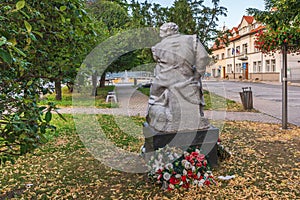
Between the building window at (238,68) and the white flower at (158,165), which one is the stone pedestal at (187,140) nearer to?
the white flower at (158,165)

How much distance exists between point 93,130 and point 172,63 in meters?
4.24

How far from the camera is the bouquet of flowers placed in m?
3.67

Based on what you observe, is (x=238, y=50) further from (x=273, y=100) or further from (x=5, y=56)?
(x=5, y=56)

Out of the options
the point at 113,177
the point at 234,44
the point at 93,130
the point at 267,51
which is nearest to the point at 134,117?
the point at 93,130

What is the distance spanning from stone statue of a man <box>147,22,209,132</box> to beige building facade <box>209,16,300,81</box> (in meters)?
27.7

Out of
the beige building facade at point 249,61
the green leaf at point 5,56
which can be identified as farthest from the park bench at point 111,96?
the beige building facade at point 249,61

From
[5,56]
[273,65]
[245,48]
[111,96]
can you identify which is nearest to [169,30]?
[5,56]

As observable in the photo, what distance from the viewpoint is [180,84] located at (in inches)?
167

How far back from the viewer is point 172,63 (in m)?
4.29

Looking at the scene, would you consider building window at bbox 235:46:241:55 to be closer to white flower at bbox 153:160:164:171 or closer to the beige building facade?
the beige building facade

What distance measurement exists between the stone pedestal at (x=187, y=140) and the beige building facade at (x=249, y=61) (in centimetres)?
2785

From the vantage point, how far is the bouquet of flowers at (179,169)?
367 centimetres

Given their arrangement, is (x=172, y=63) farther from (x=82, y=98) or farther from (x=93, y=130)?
(x=82, y=98)

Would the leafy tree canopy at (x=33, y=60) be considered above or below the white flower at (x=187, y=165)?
above
